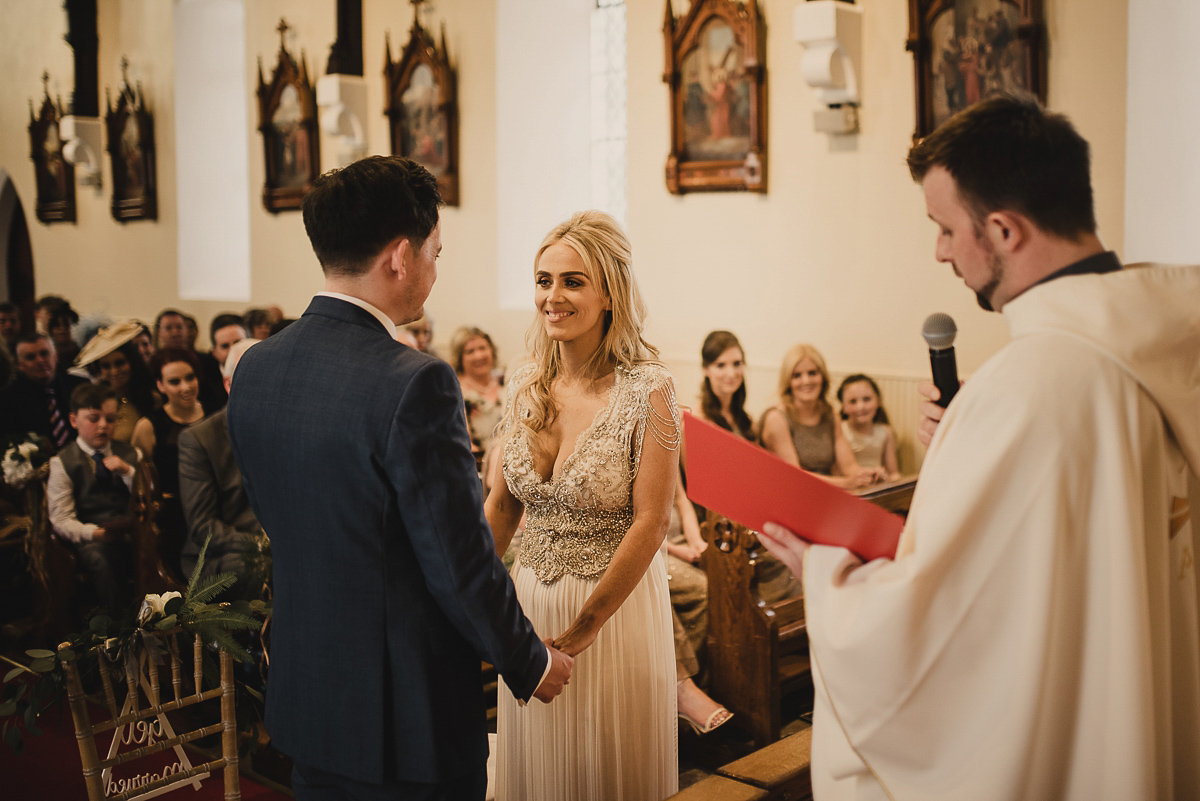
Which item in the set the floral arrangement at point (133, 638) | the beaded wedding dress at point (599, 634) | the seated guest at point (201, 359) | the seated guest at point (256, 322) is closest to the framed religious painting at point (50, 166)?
the seated guest at point (201, 359)

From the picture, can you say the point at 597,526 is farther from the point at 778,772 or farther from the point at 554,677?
the point at 778,772

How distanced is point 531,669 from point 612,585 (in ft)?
1.46

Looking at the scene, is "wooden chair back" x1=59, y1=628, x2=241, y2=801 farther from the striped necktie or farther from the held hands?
the striped necktie

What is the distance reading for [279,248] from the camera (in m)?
11.5

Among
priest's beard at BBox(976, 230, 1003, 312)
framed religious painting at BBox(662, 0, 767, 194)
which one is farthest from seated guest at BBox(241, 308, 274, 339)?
priest's beard at BBox(976, 230, 1003, 312)

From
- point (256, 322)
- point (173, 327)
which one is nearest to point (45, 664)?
point (256, 322)

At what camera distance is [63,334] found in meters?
10.5

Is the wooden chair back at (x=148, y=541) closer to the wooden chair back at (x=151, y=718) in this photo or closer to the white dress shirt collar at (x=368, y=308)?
the wooden chair back at (x=151, y=718)

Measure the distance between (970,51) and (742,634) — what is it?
4045 mm

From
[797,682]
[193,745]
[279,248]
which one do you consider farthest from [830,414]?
[279,248]

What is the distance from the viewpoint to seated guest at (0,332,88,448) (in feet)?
23.9

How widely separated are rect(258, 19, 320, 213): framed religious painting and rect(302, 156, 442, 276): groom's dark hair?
9.36 m

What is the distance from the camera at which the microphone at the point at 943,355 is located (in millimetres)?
1934

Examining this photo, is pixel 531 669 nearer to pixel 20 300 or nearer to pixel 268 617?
pixel 268 617
